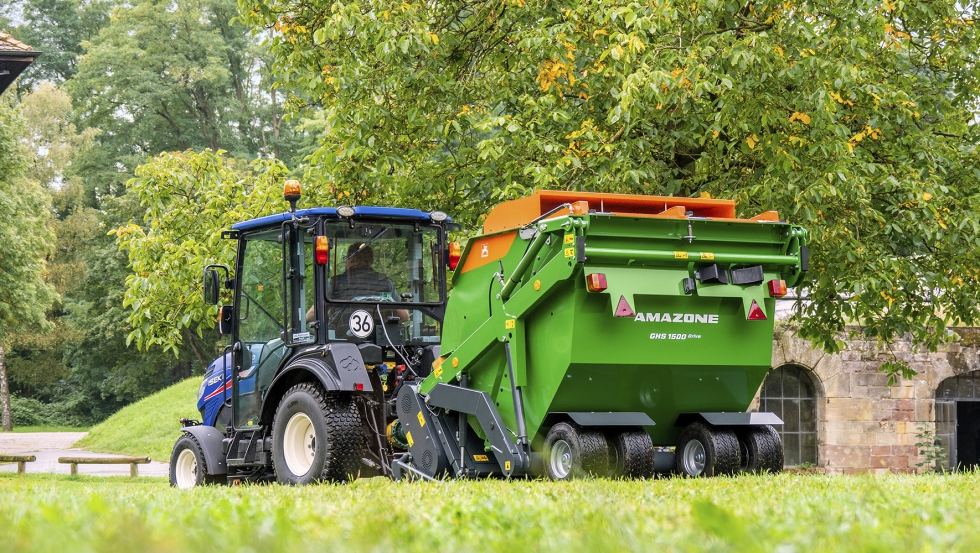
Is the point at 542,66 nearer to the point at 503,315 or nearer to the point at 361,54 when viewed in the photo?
the point at 361,54

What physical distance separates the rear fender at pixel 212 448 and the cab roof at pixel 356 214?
73.9 inches

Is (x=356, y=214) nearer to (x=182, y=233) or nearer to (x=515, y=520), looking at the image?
(x=515, y=520)

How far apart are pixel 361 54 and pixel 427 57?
0.71 meters

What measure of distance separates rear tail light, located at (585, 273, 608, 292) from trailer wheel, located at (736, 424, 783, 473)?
1.70 meters

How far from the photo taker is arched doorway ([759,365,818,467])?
1753 centimetres

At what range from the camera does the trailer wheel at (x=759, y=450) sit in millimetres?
7895

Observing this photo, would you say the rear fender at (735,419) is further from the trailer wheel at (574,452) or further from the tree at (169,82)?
the tree at (169,82)

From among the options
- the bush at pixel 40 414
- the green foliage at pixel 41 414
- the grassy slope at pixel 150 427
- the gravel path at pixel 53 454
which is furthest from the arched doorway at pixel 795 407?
the bush at pixel 40 414

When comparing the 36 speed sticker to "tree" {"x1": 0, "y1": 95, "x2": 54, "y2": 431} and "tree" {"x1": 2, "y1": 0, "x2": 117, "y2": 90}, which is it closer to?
"tree" {"x1": 0, "y1": 95, "x2": 54, "y2": 431}

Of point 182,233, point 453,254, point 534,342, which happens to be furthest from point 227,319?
point 182,233

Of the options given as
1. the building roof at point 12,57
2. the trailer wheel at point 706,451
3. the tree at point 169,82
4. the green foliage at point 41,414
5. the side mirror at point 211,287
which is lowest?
the green foliage at point 41,414

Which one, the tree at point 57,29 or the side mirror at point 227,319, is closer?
the side mirror at point 227,319

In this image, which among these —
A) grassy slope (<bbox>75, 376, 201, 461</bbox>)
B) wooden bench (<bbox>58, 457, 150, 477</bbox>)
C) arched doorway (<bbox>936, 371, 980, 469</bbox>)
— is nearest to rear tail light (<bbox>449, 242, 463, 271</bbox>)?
wooden bench (<bbox>58, 457, 150, 477</bbox>)

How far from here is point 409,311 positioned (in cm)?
943
